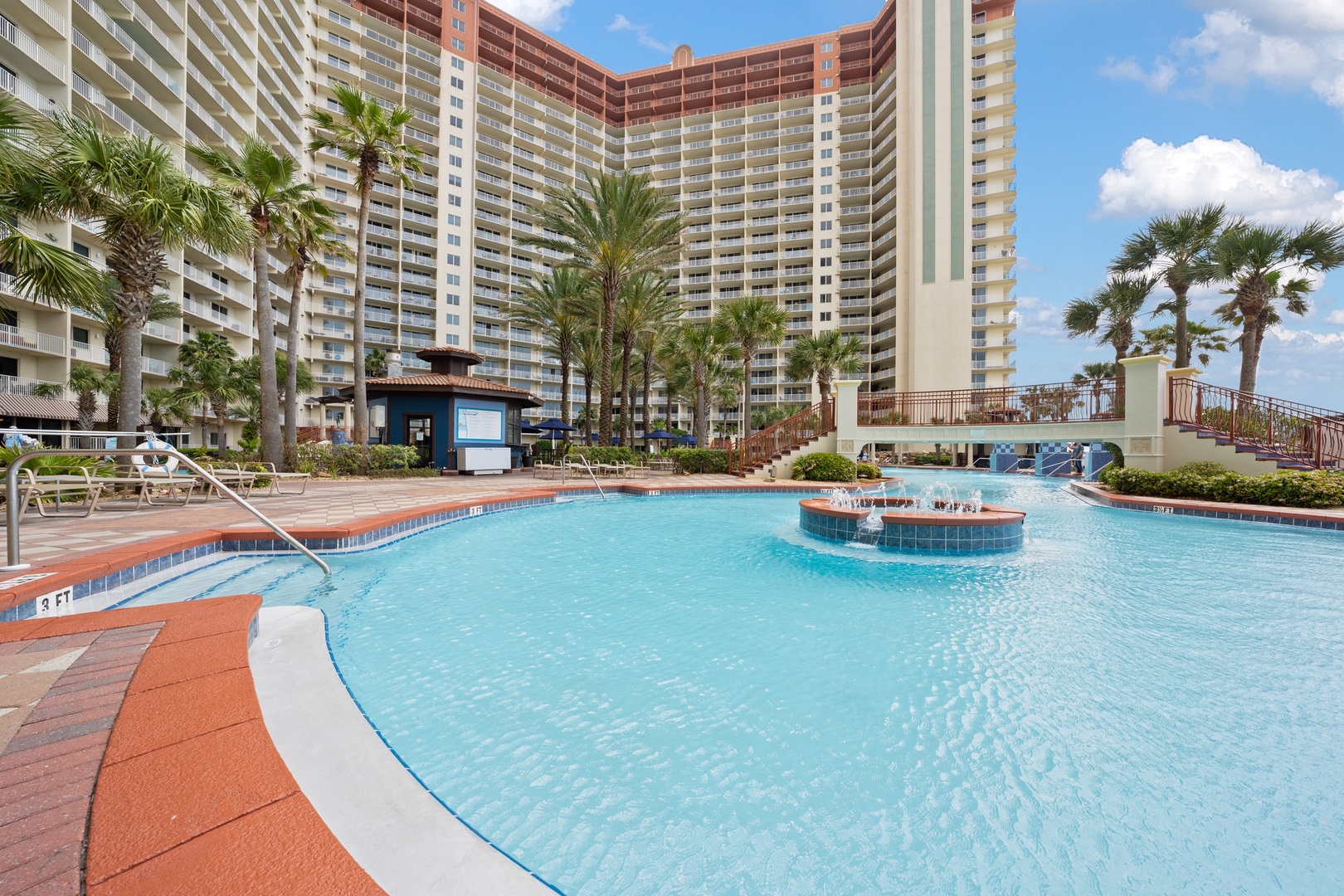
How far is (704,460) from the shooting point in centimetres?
2184

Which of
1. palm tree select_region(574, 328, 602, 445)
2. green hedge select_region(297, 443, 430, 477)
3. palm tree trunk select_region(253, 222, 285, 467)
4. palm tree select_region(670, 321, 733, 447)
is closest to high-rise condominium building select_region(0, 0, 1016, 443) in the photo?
palm tree select_region(574, 328, 602, 445)

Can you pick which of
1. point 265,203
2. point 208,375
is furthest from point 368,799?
point 208,375

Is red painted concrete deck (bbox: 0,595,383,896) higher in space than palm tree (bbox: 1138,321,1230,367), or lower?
lower

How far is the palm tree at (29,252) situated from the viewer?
6.68 meters

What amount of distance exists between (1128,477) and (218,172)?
2791 centimetres

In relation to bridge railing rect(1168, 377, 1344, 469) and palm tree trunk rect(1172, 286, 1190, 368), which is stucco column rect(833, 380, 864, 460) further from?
palm tree trunk rect(1172, 286, 1190, 368)

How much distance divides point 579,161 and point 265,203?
169ft

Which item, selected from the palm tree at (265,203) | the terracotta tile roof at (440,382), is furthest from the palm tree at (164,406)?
the palm tree at (265,203)

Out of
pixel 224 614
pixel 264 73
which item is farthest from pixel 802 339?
pixel 264 73

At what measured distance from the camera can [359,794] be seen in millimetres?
2068

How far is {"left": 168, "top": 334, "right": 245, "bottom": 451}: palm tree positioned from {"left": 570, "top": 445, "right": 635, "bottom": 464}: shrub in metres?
23.2

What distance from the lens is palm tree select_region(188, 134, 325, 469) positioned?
17.8 m

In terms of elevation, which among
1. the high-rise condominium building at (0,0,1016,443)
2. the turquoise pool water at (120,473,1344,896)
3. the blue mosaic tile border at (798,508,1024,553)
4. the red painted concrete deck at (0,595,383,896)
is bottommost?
the turquoise pool water at (120,473,1344,896)

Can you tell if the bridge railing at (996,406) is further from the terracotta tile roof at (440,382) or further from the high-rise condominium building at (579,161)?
the high-rise condominium building at (579,161)
